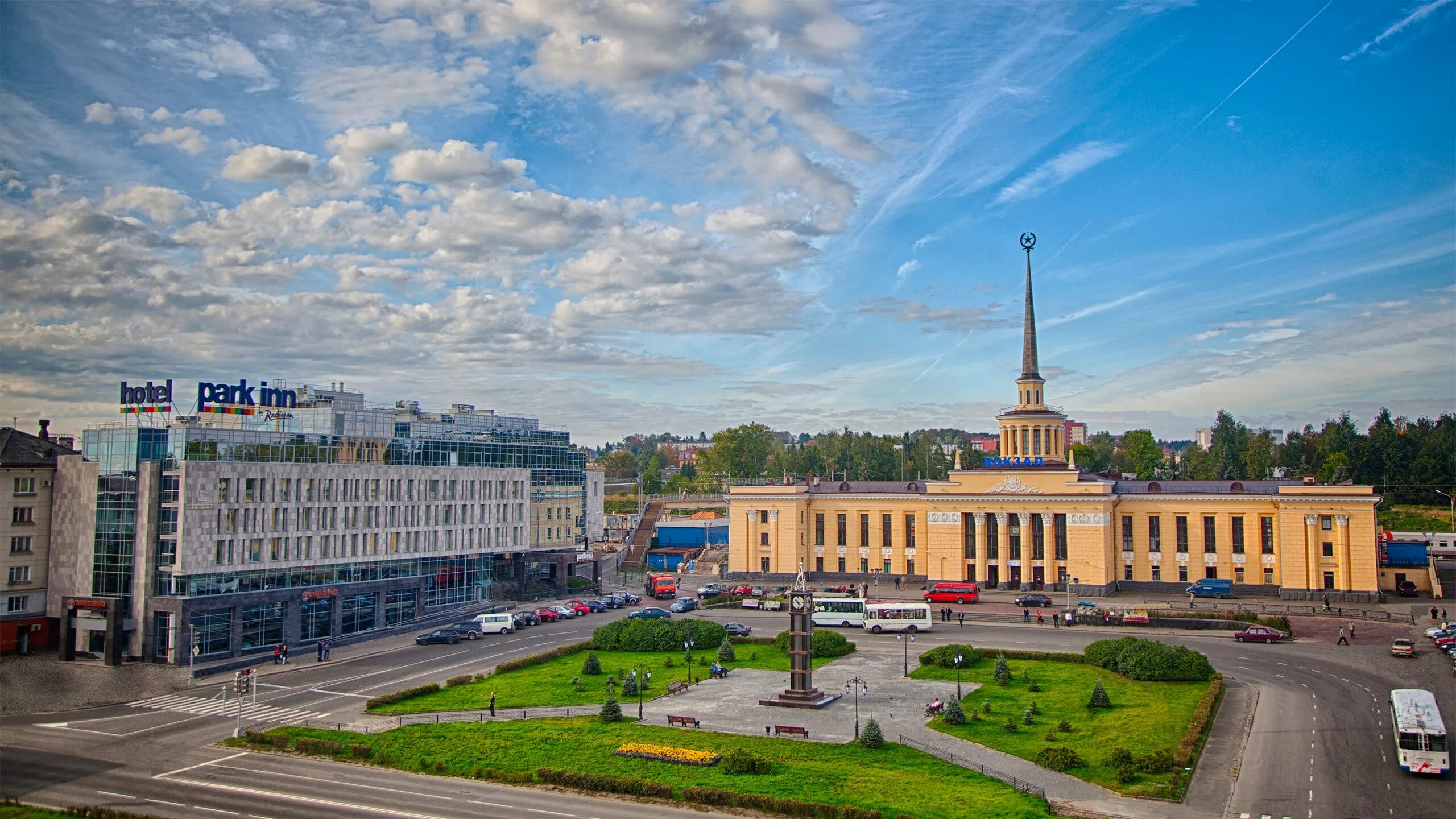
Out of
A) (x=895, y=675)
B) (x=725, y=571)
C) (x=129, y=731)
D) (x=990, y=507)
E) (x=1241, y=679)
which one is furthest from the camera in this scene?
(x=725, y=571)

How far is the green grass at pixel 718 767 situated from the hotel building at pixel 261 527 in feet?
79.2

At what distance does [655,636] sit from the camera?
71.6 m

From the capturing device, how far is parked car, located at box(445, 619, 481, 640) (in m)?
78.2

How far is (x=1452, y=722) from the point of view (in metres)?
46.1

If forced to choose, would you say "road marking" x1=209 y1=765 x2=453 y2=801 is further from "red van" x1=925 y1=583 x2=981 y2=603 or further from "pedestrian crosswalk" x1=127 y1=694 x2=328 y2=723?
"red van" x1=925 y1=583 x2=981 y2=603

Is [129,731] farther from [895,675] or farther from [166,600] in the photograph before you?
[895,675]

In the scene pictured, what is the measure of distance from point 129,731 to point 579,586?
58.8 meters

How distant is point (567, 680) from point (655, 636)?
1175cm

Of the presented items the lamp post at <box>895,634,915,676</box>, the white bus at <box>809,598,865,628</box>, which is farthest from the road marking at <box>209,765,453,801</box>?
the white bus at <box>809,598,865,628</box>

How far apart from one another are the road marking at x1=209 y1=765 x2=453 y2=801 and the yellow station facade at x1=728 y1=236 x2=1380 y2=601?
220 feet

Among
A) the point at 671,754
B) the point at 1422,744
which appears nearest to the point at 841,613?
the point at 671,754

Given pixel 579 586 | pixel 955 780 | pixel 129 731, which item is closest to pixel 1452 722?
pixel 955 780

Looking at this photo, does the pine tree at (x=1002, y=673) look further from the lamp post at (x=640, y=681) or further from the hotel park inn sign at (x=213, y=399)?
the hotel park inn sign at (x=213, y=399)

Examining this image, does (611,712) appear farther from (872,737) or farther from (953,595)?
(953,595)
